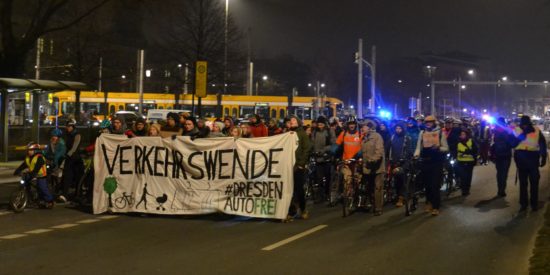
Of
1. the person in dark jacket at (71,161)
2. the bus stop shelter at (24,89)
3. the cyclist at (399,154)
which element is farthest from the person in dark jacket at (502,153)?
the bus stop shelter at (24,89)

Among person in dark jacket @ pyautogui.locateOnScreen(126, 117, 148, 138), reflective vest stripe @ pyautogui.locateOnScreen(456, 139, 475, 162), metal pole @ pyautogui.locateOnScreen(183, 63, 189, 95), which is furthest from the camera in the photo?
metal pole @ pyautogui.locateOnScreen(183, 63, 189, 95)

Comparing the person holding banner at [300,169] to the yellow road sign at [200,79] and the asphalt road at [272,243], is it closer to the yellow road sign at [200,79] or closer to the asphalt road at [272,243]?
the asphalt road at [272,243]

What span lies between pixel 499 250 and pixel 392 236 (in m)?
1.70

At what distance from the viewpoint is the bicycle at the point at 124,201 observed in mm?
12148

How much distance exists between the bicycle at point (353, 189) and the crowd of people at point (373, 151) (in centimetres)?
11

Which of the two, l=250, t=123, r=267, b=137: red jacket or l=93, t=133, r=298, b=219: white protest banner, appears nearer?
l=93, t=133, r=298, b=219: white protest banner

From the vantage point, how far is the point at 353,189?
12172mm

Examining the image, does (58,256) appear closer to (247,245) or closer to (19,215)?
(247,245)

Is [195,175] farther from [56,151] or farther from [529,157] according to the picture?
[529,157]

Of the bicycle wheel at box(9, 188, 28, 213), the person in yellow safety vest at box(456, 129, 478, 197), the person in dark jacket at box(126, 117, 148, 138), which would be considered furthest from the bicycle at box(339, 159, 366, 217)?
the bicycle wheel at box(9, 188, 28, 213)

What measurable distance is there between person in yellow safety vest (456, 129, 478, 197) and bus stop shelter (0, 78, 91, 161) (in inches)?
556

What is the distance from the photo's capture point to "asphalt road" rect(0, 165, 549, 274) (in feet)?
25.0

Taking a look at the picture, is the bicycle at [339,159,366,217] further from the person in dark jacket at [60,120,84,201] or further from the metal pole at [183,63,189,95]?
the metal pole at [183,63,189,95]

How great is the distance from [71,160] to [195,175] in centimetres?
379
